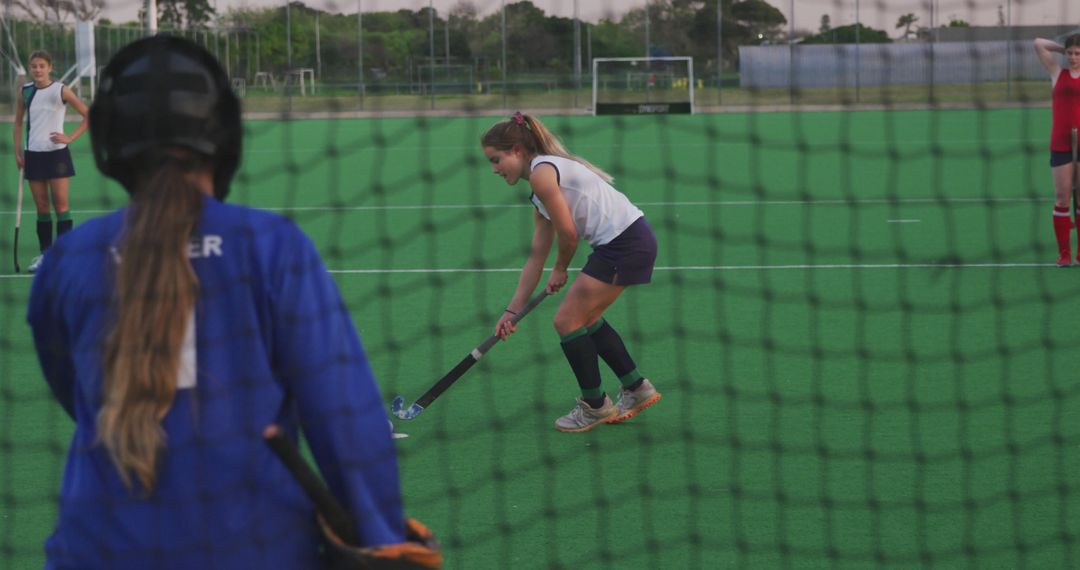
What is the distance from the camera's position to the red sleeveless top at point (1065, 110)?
31.4 ft

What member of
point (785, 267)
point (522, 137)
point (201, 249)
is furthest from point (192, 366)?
point (785, 267)

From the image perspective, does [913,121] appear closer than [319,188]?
No

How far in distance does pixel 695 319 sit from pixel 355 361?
254 inches

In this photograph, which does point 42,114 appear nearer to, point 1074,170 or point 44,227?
point 44,227

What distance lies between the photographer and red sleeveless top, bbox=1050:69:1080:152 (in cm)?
959

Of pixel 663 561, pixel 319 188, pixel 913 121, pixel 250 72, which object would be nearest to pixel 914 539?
pixel 663 561

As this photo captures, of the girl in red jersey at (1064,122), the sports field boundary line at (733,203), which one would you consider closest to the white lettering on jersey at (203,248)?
the girl in red jersey at (1064,122)

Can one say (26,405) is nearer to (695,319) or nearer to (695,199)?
(695,319)

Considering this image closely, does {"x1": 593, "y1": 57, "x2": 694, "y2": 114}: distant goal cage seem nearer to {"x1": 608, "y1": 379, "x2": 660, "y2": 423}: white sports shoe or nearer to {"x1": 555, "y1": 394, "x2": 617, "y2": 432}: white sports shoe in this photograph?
{"x1": 608, "y1": 379, "x2": 660, "y2": 423}: white sports shoe

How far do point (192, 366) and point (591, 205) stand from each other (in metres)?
4.06

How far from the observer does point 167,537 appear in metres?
2.10

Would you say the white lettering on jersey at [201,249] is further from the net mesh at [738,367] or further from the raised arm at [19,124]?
the raised arm at [19,124]

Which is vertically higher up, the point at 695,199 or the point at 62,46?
the point at 62,46

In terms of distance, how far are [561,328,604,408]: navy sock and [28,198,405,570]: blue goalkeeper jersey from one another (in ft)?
12.8
